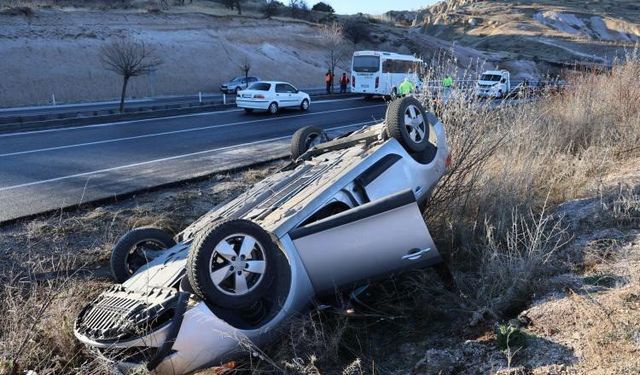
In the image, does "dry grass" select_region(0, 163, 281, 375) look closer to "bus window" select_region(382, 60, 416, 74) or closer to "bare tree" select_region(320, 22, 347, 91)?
"bus window" select_region(382, 60, 416, 74)

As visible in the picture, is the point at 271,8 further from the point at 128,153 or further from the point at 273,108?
the point at 128,153

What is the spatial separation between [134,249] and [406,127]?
271 centimetres

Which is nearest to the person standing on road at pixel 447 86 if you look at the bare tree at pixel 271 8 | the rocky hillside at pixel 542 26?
the bare tree at pixel 271 8

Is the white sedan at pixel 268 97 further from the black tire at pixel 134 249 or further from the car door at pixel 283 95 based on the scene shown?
the black tire at pixel 134 249

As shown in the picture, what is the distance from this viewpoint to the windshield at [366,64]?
31.1 metres

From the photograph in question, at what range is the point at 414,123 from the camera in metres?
5.21

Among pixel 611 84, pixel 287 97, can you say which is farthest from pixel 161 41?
pixel 611 84

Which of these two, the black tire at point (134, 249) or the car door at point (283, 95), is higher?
the black tire at point (134, 249)

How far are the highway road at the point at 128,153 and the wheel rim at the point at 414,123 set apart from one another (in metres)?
5.31

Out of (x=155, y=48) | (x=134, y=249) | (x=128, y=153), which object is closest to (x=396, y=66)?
(x=128, y=153)

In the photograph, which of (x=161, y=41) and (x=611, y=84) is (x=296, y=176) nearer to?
(x=611, y=84)

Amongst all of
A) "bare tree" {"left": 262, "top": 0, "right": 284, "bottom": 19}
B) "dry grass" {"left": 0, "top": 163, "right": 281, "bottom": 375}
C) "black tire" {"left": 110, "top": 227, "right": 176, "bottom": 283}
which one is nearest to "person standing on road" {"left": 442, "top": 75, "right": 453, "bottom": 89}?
"dry grass" {"left": 0, "top": 163, "right": 281, "bottom": 375}

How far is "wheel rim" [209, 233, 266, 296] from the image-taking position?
364 centimetres

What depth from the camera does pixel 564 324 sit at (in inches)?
134
